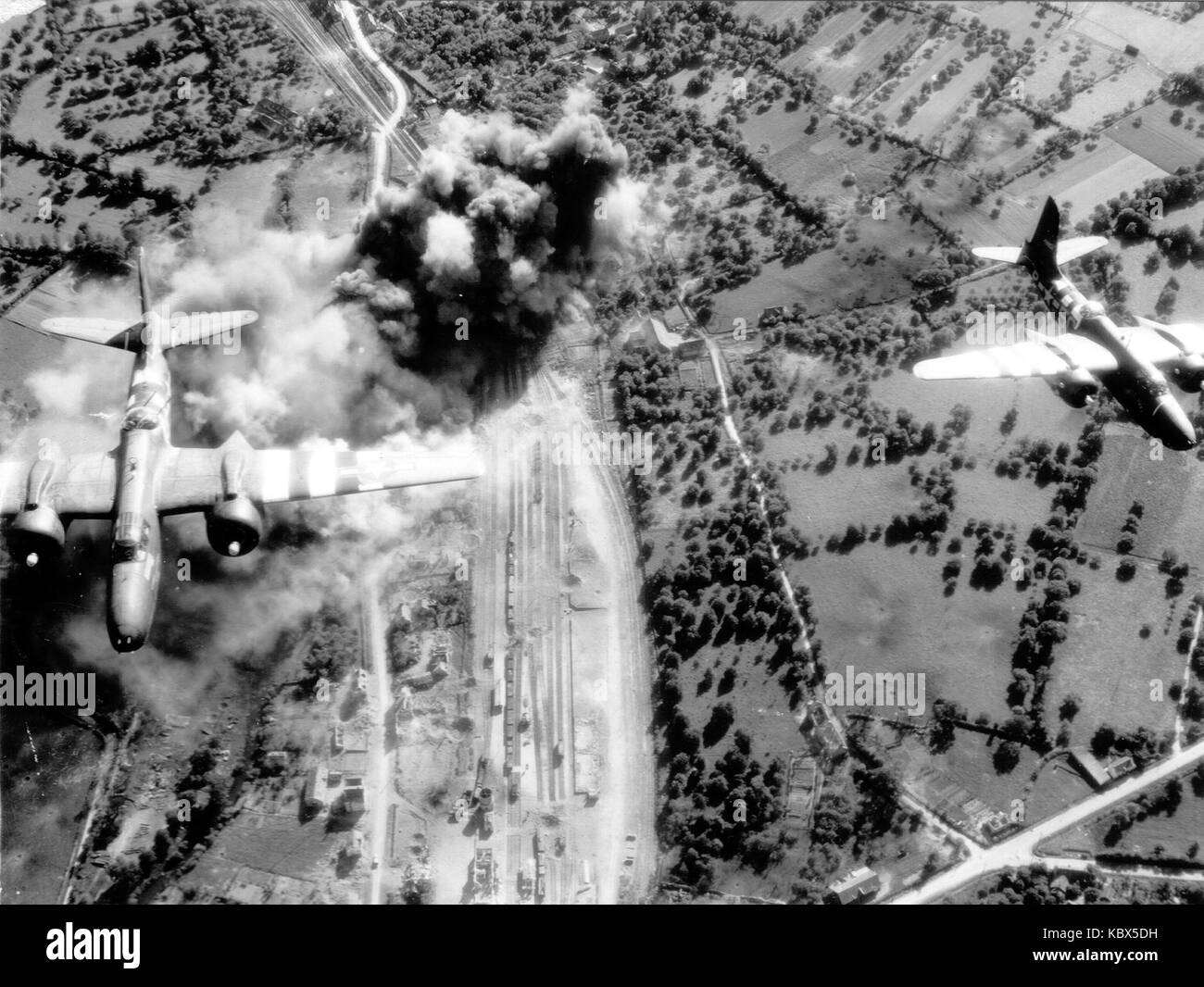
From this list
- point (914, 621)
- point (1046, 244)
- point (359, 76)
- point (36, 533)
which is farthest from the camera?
point (359, 76)

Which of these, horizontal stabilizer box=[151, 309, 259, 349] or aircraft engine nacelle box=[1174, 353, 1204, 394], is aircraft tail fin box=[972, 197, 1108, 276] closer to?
aircraft engine nacelle box=[1174, 353, 1204, 394]

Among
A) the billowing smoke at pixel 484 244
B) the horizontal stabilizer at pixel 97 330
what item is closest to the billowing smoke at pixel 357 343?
the billowing smoke at pixel 484 244

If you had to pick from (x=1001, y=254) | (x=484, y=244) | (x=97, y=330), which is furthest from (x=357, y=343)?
(x=1001, y=254)

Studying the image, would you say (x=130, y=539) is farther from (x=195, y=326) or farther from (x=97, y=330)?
(x=97, y=330)

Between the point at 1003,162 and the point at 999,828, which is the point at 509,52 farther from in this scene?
the point at 999,828
